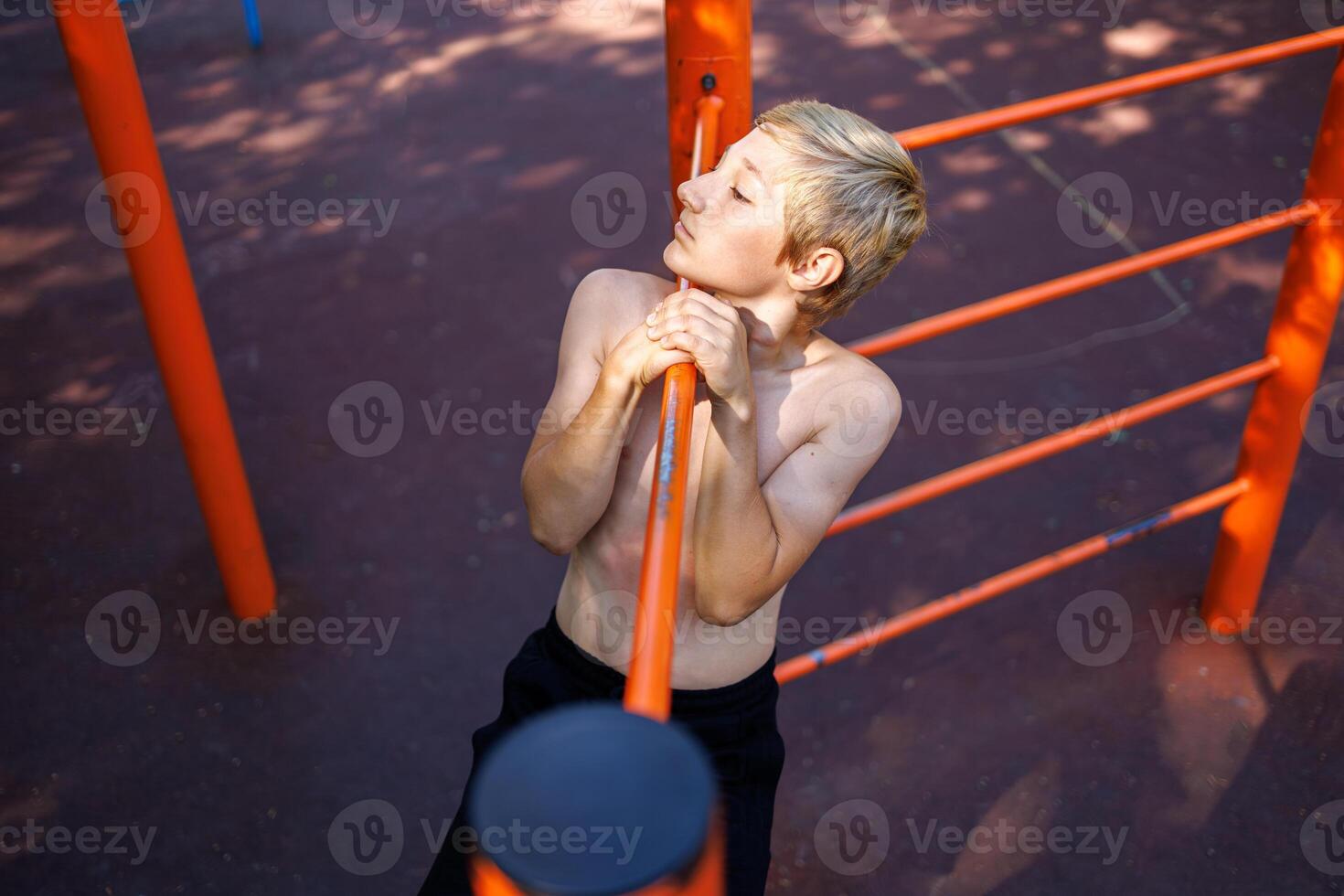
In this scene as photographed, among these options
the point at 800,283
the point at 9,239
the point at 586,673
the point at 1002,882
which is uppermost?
the point at 800,283

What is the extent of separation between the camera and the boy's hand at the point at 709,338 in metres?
1.13

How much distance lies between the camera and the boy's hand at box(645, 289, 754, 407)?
113cm

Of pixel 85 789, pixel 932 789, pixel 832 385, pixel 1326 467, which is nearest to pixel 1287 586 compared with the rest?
pixel 1326 467

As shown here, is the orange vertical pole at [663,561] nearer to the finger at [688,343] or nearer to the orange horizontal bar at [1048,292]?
the finger at [688,343]

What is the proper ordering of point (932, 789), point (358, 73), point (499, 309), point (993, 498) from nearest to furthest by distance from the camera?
point (932, 789) → point (993, 498) → point (499, 309) → point (358, 73)

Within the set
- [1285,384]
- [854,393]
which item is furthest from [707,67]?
[1285,384]

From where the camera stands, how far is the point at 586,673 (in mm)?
1599

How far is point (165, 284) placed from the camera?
89.4 inches

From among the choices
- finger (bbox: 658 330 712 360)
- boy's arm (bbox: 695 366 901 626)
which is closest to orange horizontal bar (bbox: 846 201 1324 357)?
boy's arm (bbox: 695 366 901 626)

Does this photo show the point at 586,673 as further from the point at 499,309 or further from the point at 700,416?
the point at 499,309

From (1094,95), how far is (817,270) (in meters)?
0.56

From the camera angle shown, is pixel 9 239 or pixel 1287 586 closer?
pixel 1287 586

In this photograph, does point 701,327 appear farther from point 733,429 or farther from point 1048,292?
point 1048,292

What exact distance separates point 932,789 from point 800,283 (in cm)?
136
